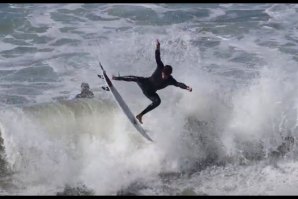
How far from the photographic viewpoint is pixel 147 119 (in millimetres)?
12859

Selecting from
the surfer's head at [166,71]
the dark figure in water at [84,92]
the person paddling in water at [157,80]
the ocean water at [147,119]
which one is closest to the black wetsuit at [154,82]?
the person paddling in water at [157,80]

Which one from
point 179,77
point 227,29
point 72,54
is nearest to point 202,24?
point 227,29

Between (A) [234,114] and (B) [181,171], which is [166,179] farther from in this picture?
(A) [234,114]

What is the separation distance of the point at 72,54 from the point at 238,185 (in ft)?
34.6

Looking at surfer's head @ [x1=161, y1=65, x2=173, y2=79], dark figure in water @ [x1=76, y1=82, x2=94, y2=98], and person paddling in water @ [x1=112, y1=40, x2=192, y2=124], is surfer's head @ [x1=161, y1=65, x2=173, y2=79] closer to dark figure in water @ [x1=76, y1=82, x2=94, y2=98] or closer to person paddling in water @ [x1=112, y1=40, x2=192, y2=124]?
person paddling in water @ [x1=112, y1=40, x2=192, y2=124]

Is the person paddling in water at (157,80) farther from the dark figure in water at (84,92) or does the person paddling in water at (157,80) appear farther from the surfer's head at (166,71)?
the dark figure in water at (84,92)

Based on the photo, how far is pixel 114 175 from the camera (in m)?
10.7

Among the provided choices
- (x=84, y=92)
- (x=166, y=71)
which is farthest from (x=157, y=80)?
(x=84, y=92)

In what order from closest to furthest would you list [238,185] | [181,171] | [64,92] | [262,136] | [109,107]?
[238,185] < [181,171] < [262,136] < [109,107] < [64,92]

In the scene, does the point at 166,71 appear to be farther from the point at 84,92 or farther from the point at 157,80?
the point at 84,92

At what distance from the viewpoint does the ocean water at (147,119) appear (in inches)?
420

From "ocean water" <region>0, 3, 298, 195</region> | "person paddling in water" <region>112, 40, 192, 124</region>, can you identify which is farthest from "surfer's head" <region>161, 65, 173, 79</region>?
"ocean water" <region>0, 3, 298, 195</region>

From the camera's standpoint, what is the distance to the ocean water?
35.0ft

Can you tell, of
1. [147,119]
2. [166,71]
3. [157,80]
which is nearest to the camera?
[166,71]
